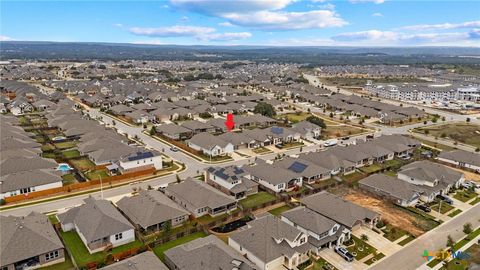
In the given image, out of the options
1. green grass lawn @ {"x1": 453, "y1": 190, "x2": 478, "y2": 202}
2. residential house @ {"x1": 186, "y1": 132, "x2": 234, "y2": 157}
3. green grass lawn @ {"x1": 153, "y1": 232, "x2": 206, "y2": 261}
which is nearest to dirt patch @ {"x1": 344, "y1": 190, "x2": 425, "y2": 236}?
green grass lawn @ {"x1": 453, "y1": 190, "x2": 478, "y2": 202}

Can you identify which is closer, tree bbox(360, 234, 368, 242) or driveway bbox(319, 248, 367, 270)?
driveway bbox(319, 248, 367, 270)

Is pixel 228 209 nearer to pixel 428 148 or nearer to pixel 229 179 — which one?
pixel 229 179

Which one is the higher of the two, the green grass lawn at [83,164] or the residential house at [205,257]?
the residential house at [205,257]

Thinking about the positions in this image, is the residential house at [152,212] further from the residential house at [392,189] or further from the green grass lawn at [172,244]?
the residential house at [392,189]

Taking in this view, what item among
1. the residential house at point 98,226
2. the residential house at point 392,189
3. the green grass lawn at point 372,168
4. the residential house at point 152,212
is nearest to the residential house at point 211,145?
the residential house at point 152,212

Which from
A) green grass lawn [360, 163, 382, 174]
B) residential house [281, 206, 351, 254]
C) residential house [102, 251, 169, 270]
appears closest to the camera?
residential house [102, 251, 169, 270]

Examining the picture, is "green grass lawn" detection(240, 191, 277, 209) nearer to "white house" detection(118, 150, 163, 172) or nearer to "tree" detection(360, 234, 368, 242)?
"tree" detection(360, 234, 368, 242)
